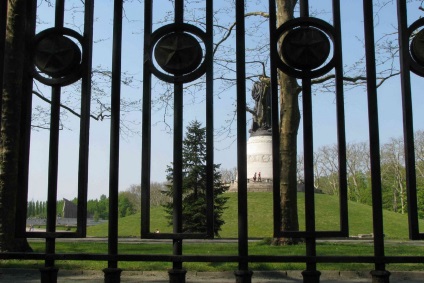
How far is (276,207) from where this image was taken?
248 cm

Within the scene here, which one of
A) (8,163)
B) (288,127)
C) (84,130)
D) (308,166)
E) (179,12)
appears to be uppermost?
(288,127)

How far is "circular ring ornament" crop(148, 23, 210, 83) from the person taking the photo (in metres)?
2.53

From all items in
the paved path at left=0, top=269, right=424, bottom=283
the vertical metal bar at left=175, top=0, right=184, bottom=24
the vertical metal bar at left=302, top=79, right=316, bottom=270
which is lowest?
the paved path at left=0, top=269, right=424, bottom=283

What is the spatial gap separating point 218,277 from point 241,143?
7.44 m

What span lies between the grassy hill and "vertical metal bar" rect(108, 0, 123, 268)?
24.3 m

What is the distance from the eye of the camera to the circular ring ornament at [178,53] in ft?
8.31

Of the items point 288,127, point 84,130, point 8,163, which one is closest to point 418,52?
point 84,130

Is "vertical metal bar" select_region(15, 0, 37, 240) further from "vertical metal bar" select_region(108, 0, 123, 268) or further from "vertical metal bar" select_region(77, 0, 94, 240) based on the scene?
"vertical metal bar" select_region(108, 0, 123, 268)

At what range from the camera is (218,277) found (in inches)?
375

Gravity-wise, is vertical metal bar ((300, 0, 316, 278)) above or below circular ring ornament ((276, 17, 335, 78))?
below

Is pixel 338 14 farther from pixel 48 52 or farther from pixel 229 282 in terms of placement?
pixel 229 282

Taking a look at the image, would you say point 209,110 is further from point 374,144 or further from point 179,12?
point 374,144

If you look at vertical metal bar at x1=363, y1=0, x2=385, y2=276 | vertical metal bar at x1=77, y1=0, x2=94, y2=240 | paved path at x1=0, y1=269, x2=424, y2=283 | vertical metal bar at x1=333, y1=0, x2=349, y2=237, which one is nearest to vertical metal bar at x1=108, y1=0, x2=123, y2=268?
vertical metal bar at x1=77, y1=0, x2=94, y2=240

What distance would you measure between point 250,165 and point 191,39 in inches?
1737
